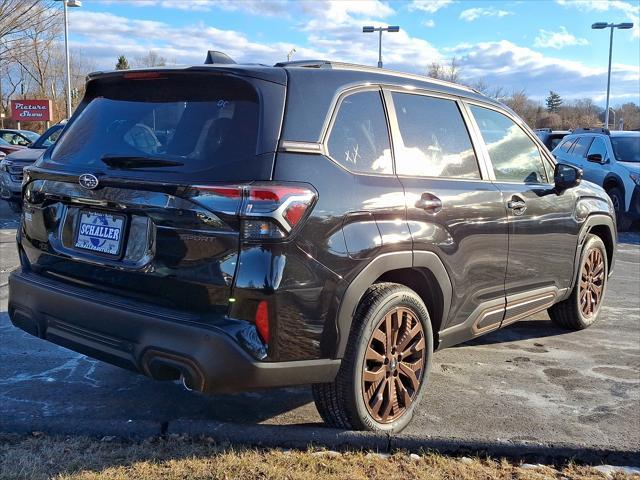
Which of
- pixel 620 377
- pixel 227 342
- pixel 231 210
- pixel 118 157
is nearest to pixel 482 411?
pixel 620 377

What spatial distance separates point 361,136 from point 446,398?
6.07 feet

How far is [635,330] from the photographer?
573 cm

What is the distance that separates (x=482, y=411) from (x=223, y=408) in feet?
5.23

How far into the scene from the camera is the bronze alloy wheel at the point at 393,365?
11.0ft

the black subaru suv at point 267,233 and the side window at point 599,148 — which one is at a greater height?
the side window at point 599,148

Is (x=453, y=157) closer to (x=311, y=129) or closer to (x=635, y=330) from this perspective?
(x=311, y=129)

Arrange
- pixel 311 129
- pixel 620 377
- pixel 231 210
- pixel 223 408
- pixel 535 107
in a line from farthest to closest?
pixel 535 107
pixel 620 377
pixel 223 408
pixel 311 129
pixel 231 210

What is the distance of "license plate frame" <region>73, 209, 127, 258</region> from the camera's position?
3012 mm

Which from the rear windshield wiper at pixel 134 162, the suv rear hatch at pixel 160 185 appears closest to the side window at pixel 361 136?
the suv rear hatch at pixel 160 185

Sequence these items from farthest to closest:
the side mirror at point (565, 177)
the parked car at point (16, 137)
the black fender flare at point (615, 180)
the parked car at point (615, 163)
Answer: the parked car at point (16, 137) < the black fender flare at point (615, 180) < the parked car at point (615, 163) < the side mirror at point (565, 177)

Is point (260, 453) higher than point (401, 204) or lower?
lower

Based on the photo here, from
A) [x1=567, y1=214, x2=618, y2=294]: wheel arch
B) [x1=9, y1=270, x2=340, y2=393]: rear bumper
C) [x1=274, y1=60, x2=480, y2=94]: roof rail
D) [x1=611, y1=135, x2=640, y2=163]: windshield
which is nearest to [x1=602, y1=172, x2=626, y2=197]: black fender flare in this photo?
[x1=611, y1=135, x2=640, y2=163]: windshield

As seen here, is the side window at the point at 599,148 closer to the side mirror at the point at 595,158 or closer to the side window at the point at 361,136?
the side mirror at the point at 595,158

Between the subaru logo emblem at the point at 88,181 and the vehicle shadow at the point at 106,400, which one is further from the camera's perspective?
the vehicle shadow at the point at 106,400
